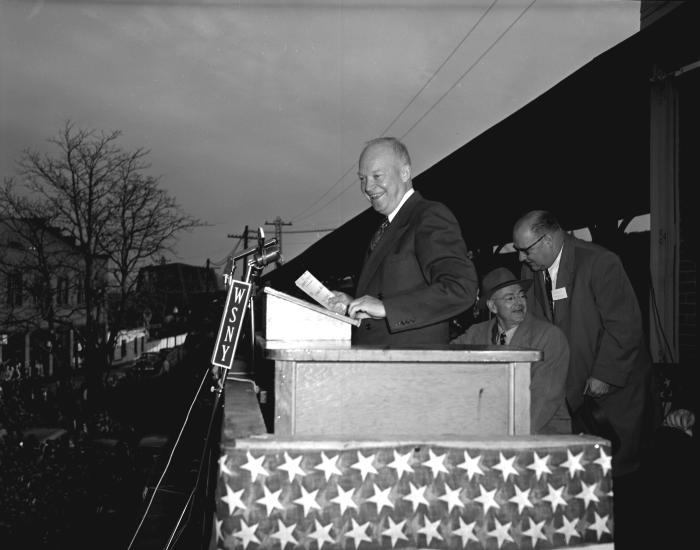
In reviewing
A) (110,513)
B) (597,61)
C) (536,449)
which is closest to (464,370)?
(536,449)

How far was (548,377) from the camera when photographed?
2520 millimetres

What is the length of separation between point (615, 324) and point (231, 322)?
6.08ft

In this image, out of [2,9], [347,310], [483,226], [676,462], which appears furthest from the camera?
[483,226]

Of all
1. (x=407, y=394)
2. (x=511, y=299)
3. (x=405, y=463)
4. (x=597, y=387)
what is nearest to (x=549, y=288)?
(x=511, y=299)

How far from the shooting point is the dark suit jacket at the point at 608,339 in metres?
2.74

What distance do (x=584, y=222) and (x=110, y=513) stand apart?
778cm

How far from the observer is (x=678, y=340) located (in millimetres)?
3857

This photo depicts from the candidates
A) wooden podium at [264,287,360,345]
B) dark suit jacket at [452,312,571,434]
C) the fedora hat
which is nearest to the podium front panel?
wooden podium at [264,287,360,345]

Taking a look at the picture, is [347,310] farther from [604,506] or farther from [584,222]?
[584,222]

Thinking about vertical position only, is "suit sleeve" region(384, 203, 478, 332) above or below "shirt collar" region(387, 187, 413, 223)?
below

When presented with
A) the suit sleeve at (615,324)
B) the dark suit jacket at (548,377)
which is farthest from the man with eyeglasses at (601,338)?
the dark suit jacket at (548,377)

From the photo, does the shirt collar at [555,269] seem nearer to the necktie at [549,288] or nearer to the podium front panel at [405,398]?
the necktie at [549,288]

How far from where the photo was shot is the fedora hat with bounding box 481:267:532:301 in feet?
10.0

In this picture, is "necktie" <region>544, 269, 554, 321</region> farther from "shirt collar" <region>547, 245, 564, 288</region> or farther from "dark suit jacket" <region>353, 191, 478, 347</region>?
"dark suit jacket" <region>353, 191, 478, 347</region>
